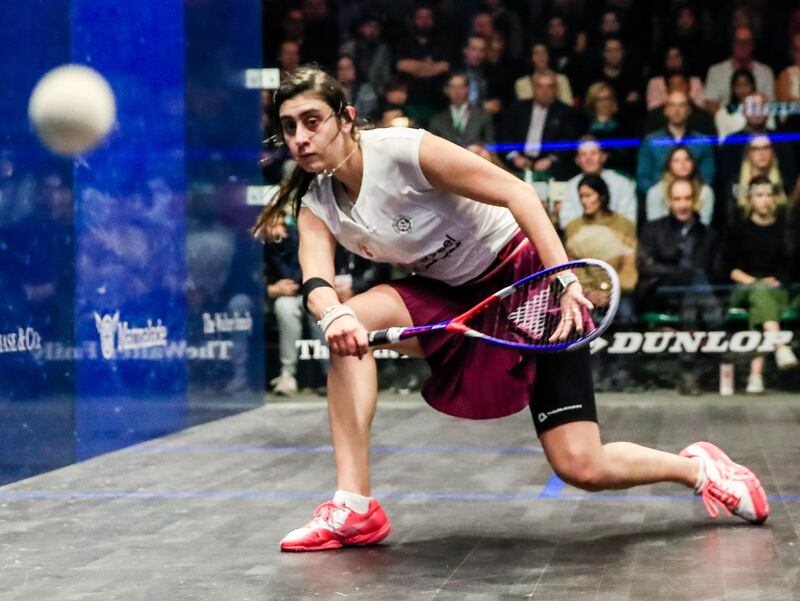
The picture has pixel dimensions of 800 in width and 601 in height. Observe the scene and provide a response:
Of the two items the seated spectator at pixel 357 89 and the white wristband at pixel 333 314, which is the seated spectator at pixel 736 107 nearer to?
the seated spectator at pixel 357 89

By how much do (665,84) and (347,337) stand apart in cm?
477

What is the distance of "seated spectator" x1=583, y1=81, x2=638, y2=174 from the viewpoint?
23.0 feet

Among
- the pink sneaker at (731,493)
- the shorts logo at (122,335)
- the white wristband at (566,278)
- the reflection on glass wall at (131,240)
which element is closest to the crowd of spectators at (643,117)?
the reflection on glass wall at (131,240)

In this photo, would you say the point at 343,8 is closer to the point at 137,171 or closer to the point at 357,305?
the point at 137,171

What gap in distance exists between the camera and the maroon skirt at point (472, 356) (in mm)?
2857

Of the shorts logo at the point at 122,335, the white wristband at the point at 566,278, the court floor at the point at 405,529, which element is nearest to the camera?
the court floor at the point at 405,529

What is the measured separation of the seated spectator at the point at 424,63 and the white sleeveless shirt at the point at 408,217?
14.1 feet

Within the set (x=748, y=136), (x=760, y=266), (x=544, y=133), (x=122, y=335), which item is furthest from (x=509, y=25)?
(x=122, y=335)

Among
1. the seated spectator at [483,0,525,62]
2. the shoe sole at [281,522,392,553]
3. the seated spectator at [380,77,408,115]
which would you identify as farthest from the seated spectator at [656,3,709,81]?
the shoe sole at [281,522,392,553]

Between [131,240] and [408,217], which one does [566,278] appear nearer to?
[408,217]

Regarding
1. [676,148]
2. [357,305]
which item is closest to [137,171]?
[357,305]

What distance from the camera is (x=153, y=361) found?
17.3 feet

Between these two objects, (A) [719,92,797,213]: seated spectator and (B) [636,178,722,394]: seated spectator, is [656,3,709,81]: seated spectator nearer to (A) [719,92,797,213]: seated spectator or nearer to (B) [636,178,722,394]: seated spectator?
(A) [719,92,797,213]: seated spectator

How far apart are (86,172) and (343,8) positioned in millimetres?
2932
